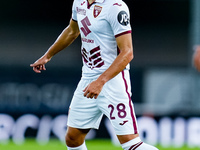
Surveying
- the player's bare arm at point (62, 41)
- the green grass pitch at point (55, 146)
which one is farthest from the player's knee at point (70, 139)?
the green grass pitch at point (55, 146)

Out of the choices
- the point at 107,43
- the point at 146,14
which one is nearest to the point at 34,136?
the point at 107,43

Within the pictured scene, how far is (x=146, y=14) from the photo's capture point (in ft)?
65.4

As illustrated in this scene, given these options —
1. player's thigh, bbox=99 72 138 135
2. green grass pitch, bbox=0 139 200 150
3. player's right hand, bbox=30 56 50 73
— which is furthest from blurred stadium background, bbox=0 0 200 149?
player's thigh, bbox=99 72 138 135

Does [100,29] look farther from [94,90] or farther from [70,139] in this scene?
[70,139]

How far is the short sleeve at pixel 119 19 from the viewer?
4.68 meters

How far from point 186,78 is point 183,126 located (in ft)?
9.81

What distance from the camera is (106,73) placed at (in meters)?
4.65

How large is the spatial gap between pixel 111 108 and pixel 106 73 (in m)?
0.41

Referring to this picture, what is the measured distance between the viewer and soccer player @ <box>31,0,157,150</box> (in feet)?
15.3

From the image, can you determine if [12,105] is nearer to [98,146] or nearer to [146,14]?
[98,146]

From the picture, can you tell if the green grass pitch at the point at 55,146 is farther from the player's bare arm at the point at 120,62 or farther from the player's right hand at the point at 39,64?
the player's bare arm at the point at 120,62

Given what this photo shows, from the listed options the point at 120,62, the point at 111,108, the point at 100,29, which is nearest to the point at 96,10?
the point at 100,29

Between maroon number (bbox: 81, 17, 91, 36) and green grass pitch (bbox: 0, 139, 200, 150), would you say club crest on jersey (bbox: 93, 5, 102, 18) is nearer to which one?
maroon number (bbox: 81, 17, 91, 36)

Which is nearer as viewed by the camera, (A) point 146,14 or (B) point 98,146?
(B) point 98,146
